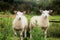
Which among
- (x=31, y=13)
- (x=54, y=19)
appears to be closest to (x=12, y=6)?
(x=31, y=13)

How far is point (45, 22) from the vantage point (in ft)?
22.2

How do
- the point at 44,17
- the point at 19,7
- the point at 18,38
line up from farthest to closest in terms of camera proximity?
the point at 19,7, the point at 18,38, the point at 44,17

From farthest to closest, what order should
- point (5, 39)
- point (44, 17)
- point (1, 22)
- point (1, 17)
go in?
point (1, 17) < point (1, 22) < point (44, 17) < point (5, 39)

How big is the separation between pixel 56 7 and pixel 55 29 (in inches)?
67.6

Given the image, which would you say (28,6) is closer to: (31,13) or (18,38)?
(31,13)

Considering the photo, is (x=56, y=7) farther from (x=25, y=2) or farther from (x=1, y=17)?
(x=1, y=17)

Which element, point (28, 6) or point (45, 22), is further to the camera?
point (28, 6)

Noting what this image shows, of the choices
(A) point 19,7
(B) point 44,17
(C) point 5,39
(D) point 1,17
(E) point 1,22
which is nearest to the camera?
(C) point 5,39

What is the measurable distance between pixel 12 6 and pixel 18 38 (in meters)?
2.62

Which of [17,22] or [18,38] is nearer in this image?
[17,22]

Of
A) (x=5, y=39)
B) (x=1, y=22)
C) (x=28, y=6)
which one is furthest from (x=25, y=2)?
(x=5, y=39)

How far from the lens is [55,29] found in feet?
26.3

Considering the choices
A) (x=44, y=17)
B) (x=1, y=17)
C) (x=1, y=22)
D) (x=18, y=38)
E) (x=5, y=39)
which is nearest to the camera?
(x=5, y=39)

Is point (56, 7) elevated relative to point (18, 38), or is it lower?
elevated
